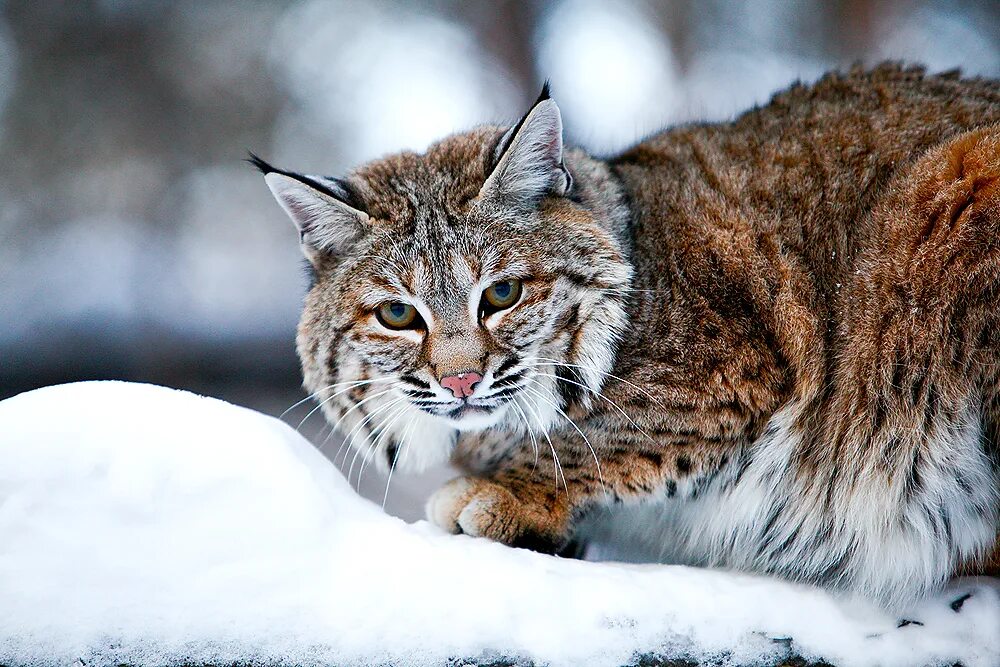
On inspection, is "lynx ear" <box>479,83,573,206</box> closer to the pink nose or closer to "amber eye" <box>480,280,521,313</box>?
"amber eye" <box>480,280,521,313</box>

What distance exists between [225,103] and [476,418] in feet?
13.4

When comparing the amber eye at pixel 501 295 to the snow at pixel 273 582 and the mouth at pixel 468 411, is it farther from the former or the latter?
the snow at pixel 273 582

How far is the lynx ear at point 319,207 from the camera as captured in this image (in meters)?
2.48

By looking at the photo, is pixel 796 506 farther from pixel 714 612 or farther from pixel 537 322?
pixel 537 322

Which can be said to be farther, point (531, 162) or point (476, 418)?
point (531, 162)

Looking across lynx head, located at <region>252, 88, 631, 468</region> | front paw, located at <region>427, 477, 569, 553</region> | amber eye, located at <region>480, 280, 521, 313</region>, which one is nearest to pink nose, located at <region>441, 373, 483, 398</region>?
lynx head, located at <region>252, 88, 631, 468</region>

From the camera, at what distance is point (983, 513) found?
239cm

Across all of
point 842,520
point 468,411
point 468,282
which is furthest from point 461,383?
point 842,520

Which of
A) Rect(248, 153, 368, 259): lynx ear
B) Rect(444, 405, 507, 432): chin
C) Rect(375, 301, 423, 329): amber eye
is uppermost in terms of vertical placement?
Rect(248, 153, 368, 259): lynx ear

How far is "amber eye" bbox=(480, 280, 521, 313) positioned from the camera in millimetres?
2449

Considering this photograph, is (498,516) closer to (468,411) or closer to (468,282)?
(468,411)

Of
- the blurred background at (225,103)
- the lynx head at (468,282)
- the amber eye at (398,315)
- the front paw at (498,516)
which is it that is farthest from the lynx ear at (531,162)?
the blurred background at (225,103)

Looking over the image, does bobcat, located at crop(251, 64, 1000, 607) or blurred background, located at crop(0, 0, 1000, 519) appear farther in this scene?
blurred background, located at crop(0, 0, 1000, 519)

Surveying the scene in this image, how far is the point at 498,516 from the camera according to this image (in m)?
2.46
